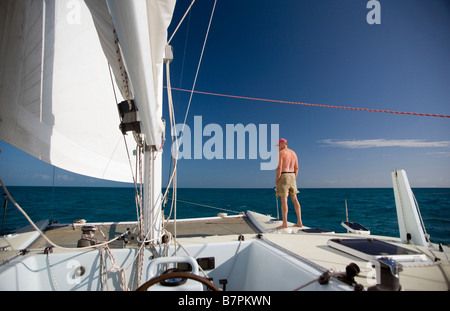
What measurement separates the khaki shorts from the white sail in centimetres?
232

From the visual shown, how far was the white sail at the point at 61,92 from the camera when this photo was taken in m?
2.07

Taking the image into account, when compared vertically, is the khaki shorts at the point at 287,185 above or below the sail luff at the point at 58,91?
below

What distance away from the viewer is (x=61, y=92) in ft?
10.4

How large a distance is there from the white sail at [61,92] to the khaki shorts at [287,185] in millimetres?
2316

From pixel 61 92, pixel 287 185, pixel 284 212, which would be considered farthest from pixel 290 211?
pixel 61 92

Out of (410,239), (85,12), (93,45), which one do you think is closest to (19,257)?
(93,45)

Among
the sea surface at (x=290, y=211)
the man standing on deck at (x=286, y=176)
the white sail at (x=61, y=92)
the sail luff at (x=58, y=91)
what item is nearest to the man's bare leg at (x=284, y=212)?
the man standing on deck at (x=286, y=176)

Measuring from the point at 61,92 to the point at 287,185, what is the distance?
13.0 feet

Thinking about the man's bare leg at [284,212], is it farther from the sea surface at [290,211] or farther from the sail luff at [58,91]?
the sail luff at [58,91]

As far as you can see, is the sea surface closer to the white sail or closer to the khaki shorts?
the khaki shorts
